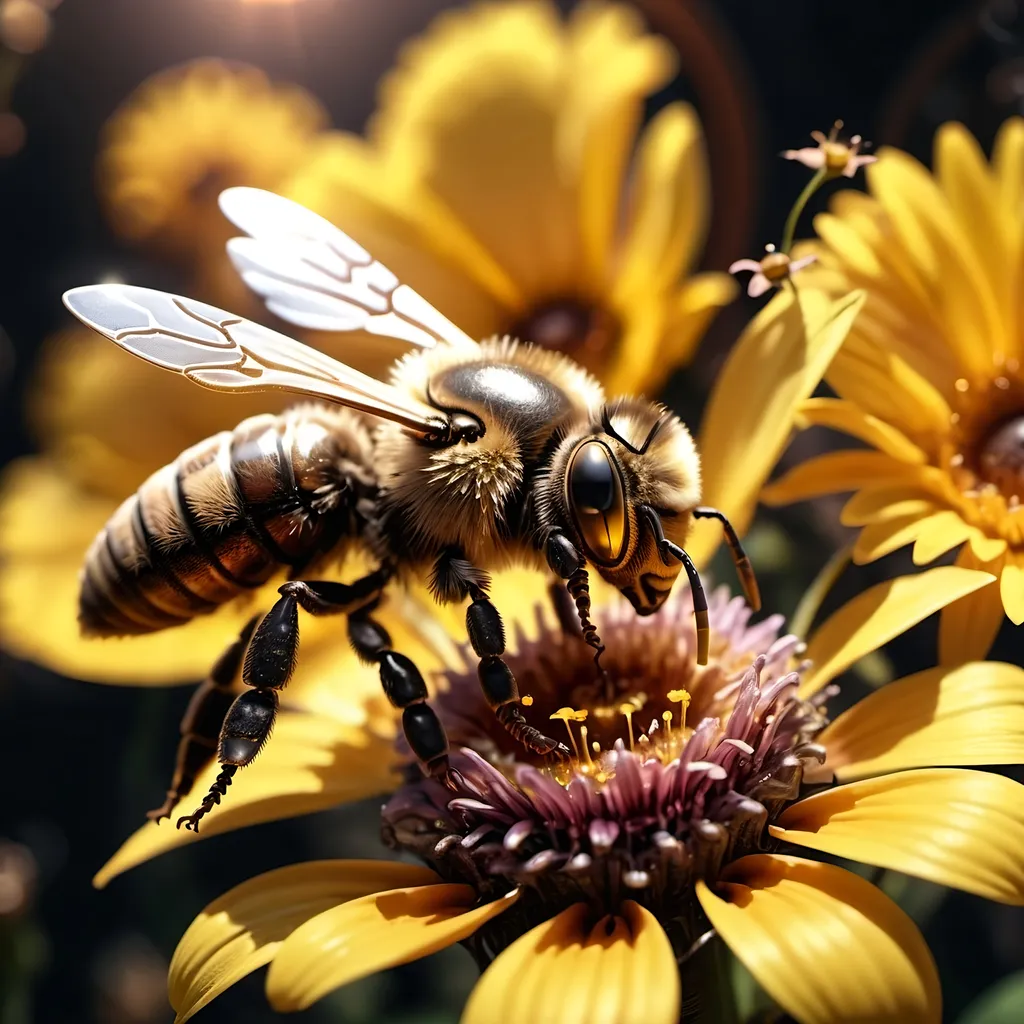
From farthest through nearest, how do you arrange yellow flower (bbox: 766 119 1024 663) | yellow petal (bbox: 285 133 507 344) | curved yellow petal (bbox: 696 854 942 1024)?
yellow petal (bbox: 285 133 507 344), yellow flower (bbox: 766 119 1024 663), curved yellow petal (bbox: 696 854 942 1024)

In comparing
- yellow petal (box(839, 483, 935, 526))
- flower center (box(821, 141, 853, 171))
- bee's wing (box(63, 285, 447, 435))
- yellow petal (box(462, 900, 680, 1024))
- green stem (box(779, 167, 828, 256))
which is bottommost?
yellow petal (box(462, 900, 680, 1024))

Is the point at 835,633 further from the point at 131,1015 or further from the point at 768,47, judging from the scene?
the point at 768,47

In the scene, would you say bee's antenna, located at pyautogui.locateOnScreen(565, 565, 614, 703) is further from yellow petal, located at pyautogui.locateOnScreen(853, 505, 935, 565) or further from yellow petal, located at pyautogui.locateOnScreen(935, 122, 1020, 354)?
yellow petal, located at pyautogui.locateOnScreen(935, 122, 1020, 354)

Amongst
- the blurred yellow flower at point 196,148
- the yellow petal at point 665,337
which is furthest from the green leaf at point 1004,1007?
the blurred yellow flower at point 196,148

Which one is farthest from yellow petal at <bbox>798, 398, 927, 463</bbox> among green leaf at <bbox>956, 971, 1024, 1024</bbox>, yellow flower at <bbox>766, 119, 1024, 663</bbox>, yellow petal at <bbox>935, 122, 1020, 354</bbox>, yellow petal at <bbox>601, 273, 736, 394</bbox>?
green leaf at <bbox>956, 971, 1024, 1024</bbox>

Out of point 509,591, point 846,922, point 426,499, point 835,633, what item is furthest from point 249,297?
point 846,922

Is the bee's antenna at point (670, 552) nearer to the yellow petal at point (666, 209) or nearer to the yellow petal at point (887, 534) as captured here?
the yellow petal at point (887, 534)
